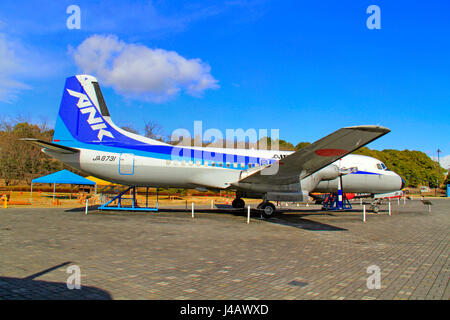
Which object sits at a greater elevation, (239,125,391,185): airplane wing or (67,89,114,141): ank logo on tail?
(67,89,114,141): ank logo on tail

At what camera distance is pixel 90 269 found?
225 inches

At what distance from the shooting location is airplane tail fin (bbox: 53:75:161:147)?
15.7 metres

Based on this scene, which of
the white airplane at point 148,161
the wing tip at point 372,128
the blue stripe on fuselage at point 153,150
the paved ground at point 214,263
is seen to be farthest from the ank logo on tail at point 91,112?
the wing tip at point 372,128

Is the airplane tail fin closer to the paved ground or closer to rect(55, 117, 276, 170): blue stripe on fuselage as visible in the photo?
rect(55, 117, 276, 170): blue stripe on fuselage

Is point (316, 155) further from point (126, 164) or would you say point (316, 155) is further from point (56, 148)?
point (56, 148)

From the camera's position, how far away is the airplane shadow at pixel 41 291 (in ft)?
13.9

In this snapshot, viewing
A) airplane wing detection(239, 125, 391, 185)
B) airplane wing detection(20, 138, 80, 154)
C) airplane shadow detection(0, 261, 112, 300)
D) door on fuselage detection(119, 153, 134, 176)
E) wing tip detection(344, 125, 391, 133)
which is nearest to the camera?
airplane shadow detection(0, 261, 112, 300)

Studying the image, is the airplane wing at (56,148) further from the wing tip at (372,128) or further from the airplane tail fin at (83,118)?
the wing tip at (372,128)

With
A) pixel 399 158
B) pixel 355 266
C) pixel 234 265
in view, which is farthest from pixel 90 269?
pixel 399 158

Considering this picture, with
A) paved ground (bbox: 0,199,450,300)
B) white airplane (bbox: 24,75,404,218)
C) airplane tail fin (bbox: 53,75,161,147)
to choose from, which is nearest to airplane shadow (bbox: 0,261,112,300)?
paved ground (bbox: 0,199,450,300)

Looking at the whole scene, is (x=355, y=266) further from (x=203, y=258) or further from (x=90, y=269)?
(x=90, y=269)

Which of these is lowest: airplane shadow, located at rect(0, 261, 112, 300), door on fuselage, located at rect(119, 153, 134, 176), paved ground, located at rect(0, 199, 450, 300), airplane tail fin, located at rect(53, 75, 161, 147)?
paved ground, located at rect(0, 199, 450, 300)

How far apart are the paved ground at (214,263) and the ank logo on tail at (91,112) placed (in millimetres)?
6329

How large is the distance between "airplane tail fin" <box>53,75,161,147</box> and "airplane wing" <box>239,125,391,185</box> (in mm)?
8034
